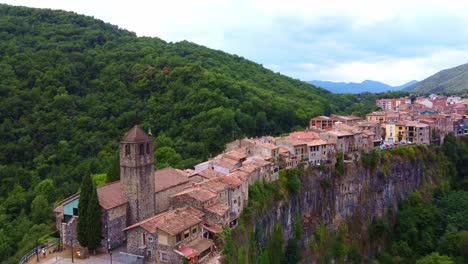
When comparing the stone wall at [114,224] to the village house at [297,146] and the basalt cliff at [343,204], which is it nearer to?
the basalt cliff at [343,204]

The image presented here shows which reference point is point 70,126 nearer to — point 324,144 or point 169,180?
point 169,180

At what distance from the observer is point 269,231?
48844mm

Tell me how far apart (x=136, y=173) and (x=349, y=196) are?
3964 centimetres

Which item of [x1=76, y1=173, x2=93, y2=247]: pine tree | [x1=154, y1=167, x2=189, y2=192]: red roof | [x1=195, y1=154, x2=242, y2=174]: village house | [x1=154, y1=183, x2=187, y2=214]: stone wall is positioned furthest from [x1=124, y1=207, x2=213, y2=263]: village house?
[x1=195, y1=154, x2=242, y2=174]: village house

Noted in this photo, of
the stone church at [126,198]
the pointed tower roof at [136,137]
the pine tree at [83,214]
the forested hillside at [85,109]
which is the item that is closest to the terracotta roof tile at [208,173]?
the stone church at [126,198]

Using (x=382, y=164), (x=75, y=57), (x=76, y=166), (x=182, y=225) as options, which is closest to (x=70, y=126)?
(x=76, y=166)

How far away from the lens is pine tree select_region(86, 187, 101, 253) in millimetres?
36969

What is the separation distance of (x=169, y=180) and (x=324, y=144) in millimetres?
29001

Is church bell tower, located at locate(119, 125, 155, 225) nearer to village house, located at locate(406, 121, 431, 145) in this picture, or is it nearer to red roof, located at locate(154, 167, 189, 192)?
red roof, located at locate(154, 167, 189, 192)

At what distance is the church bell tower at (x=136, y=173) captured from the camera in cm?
3991

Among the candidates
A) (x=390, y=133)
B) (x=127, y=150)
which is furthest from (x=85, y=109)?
(x=390, y=133)

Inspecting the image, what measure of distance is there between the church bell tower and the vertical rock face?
40.2ft

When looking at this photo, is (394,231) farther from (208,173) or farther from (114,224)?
(114,224)

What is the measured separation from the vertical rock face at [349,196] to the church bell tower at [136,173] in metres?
12.3
